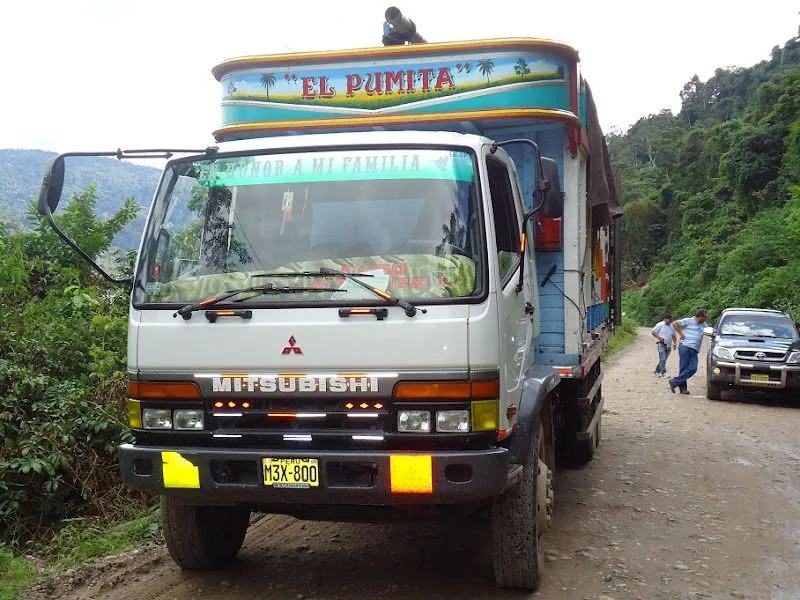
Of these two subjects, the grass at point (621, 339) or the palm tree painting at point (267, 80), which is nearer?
the palm tree painting at point (267, 80)

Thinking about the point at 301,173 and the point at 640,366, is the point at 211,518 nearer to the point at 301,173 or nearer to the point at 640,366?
the point at 301,173

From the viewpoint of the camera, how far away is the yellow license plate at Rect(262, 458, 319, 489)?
3.69 meters

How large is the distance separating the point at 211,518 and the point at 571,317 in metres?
2.58

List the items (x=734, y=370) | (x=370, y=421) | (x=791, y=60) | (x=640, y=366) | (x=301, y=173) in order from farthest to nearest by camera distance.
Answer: (x=791, y=60) < (x=640, y=366) < (x=734, y=370) < (x=301, y=173) < (x=370, y=421)

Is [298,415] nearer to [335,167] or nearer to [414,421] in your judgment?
[414,421]

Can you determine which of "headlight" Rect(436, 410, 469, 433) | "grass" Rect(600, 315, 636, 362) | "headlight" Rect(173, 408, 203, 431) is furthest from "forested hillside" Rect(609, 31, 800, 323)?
"headlight" Rect(173, 408, 203, 431)

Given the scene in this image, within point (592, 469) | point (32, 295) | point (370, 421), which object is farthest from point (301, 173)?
point (32, 295)

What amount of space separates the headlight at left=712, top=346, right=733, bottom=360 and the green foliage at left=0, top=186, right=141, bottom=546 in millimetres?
9268

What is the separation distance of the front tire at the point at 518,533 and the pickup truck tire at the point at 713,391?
10165mm

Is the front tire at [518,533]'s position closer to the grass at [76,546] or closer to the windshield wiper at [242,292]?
the windshield wiper at [242,292]

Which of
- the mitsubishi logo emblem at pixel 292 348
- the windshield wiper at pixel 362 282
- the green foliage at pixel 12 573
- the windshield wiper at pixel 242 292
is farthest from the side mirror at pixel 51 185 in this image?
the green foliage at pixel 12 573

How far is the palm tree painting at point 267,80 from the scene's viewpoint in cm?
525

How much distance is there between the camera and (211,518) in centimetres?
466

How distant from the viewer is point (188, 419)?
12.7 feet
